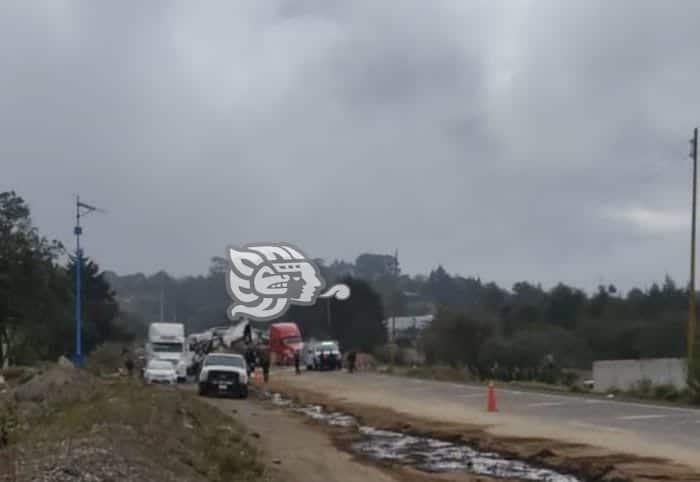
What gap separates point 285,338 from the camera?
7312 centimetres

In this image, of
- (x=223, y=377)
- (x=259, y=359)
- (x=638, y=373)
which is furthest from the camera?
(x=259, y=359)

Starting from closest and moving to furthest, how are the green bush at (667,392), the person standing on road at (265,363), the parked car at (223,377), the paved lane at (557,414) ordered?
the paved lane at (557,414), the green bush at (667,392), the parked car at (223,377), the person standing on road at (265,363)

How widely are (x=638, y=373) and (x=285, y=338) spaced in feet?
93.9

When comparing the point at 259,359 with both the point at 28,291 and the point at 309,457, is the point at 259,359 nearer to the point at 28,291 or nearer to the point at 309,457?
the point at 28,291

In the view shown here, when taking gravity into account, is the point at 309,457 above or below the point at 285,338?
below

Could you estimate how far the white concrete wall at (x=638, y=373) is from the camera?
47272 millimetres

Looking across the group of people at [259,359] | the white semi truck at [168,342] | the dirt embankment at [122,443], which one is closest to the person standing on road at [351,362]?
the group of people at [259,359]

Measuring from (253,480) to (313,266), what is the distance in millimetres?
22610

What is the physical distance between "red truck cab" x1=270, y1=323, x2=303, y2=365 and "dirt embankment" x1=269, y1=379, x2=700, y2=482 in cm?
3631

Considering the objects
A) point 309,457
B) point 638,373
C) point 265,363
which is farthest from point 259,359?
point 309,457

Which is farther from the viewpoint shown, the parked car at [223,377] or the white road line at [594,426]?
the parked car at [223,377]

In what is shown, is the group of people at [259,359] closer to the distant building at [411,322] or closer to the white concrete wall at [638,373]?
→ the white concrete wall at [638,373]

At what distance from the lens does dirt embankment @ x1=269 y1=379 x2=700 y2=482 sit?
1912cm

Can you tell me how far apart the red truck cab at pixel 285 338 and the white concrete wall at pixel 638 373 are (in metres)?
24.0
